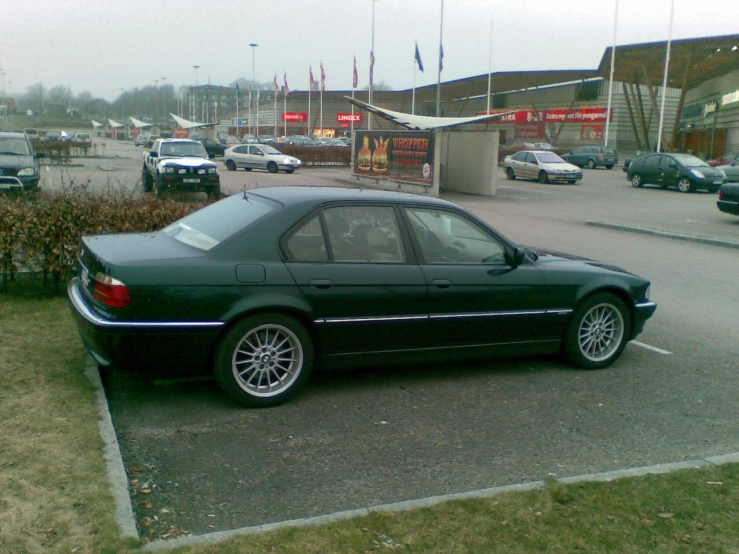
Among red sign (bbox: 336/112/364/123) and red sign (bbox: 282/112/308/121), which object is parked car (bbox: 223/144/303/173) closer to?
red sign (bbox: 336/112/364/123)

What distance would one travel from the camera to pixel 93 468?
4000 mm

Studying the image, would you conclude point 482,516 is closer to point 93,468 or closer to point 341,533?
point 341,533

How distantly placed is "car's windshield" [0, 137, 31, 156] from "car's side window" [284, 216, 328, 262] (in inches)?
585

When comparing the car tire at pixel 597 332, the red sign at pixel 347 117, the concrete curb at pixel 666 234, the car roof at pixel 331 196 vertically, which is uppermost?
the red sign at pixel 347 117

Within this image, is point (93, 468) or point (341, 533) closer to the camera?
point (341, 533)

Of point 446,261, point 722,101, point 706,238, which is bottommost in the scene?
point 706,238

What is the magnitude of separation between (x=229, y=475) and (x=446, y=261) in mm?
2442

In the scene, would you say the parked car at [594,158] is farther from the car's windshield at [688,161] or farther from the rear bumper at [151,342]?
the rear bumper at [151,342]

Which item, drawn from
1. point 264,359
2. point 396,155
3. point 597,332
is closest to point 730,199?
point 396,155

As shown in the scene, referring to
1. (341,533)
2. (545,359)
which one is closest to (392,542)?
(341,533)

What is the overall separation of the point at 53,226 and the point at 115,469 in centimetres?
433

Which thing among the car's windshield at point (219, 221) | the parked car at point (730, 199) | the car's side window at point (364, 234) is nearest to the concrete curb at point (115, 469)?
the car's windshield at point (219, 221)

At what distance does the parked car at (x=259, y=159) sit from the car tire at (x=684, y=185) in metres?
18.6

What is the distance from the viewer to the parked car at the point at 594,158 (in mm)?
47062
